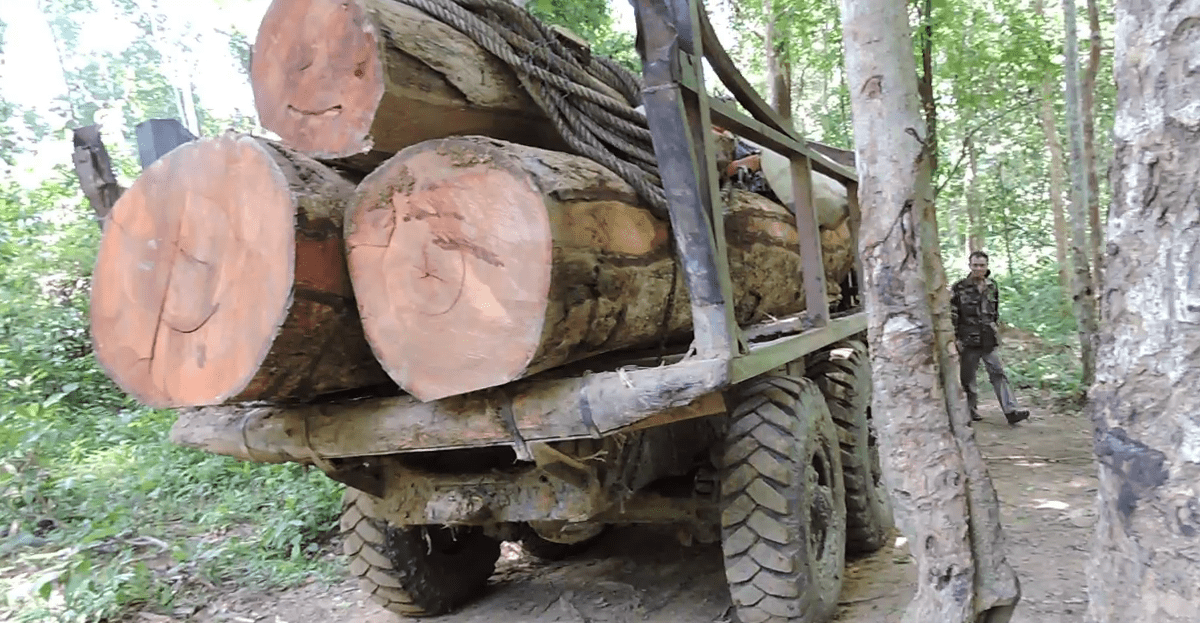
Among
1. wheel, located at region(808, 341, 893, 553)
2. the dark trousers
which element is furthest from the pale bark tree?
wheel, located at region(808, 341, 893, 553)

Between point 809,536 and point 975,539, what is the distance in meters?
0.89

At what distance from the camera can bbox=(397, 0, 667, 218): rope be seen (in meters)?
2.71

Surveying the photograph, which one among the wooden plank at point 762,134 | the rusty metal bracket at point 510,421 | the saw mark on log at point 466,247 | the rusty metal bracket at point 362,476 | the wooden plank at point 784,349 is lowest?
the rusty metal bracket at point 362,476

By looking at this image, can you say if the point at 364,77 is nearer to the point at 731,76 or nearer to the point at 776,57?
the point at 731,76

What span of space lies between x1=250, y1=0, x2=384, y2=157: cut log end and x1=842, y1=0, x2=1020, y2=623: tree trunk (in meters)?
1.43

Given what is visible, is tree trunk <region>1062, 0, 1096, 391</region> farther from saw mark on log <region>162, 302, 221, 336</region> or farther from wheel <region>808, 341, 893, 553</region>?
saw mark on log <region>162, 302, 221, 336</region>

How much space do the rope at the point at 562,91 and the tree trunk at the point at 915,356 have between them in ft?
2.41

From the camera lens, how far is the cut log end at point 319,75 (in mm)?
2480

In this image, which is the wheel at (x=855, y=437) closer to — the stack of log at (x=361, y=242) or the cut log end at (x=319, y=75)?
the stack of log at (x=361, y=242)

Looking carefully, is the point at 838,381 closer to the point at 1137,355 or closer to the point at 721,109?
the point at 721,109

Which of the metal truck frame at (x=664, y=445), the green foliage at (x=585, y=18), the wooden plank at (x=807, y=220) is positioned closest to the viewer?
the metal truck frame at (x=664, y=445)

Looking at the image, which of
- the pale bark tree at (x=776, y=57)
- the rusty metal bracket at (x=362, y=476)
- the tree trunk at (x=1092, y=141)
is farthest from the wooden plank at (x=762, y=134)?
the tree trunk at (x=1092, y=141)

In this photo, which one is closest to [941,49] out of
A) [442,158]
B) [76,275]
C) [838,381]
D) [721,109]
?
[838,381]

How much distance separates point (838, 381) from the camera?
463 centimetres
